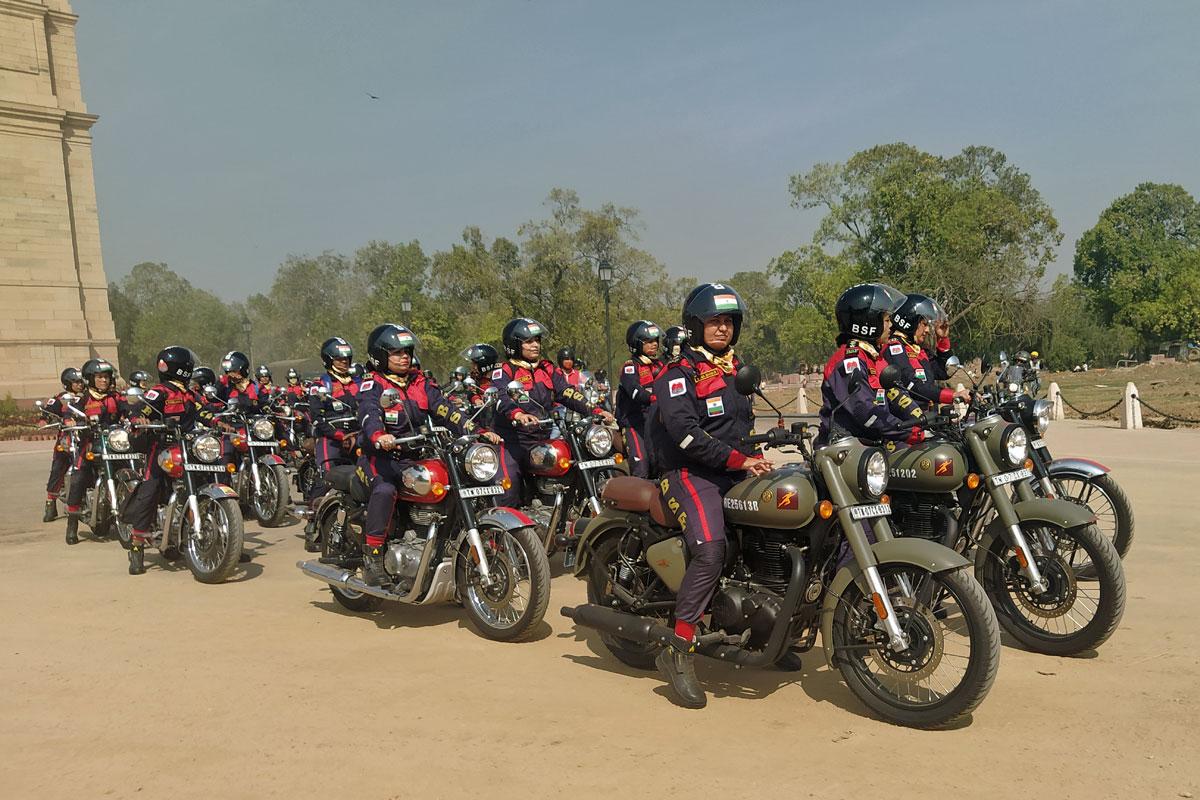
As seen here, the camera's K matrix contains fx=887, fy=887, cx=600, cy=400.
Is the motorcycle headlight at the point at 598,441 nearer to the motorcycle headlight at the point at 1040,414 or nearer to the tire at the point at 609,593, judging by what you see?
the tire at the point at 609,593

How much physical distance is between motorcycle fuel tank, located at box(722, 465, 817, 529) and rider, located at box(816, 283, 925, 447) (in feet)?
4.32

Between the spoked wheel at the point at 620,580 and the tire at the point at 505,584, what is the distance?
0.33 meters

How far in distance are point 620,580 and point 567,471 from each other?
108 inches

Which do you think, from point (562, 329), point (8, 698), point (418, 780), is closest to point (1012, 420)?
point (418, 780)

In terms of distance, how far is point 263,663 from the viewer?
17.2ft

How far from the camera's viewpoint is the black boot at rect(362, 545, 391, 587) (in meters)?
6.05

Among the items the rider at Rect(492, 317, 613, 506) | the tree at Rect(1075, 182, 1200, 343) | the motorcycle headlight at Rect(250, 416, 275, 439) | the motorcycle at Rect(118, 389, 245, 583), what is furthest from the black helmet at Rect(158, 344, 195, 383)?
the tree at Rect(1075, 182, 1200, 343)

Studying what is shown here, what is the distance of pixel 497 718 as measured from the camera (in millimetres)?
4289

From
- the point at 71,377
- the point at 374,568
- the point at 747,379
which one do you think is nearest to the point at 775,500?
the point at 747,379

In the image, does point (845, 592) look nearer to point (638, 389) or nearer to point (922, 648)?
point (922, 648)

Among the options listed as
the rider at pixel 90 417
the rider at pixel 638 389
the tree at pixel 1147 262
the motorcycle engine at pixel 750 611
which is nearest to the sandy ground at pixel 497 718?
the motorcycle engine at pixel 750 611

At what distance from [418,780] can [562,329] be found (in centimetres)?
3397

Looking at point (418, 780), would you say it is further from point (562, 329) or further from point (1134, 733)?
point (562, 329)

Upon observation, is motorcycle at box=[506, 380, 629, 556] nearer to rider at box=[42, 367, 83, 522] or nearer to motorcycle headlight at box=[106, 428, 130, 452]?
motorcycle headlight at box=[106, 428, 130, 452]
